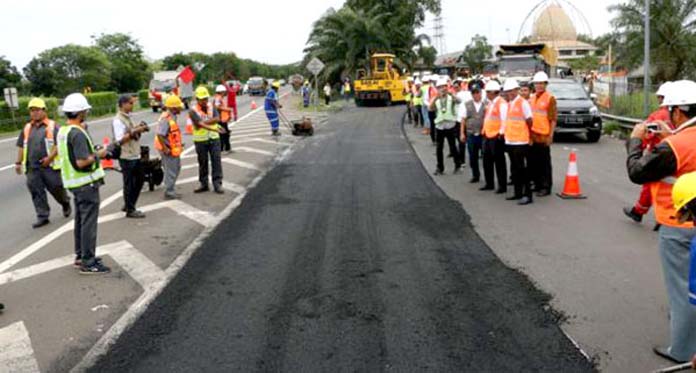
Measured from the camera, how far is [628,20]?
1319 inches

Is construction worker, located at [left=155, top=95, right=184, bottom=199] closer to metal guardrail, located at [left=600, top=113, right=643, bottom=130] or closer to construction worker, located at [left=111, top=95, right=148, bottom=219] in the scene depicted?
construction worker, located at [left=111, top=95, right=148, bottom=219]

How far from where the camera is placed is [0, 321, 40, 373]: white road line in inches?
185

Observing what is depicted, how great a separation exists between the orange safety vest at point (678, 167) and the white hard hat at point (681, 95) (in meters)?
0.20

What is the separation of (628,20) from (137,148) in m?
30.6

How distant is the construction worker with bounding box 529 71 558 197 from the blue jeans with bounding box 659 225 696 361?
19.5ft

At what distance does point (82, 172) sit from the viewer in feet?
22.2

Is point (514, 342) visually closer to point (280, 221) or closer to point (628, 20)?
point (280, 221)

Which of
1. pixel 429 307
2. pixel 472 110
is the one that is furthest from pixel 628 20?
pixel 429 307

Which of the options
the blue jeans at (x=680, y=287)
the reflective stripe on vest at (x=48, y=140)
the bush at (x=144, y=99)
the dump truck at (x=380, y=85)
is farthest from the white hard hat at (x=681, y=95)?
the bush at (x=144, y=99)

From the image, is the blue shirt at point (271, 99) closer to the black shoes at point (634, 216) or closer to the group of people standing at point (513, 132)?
the group of people standing at point (513, 132)

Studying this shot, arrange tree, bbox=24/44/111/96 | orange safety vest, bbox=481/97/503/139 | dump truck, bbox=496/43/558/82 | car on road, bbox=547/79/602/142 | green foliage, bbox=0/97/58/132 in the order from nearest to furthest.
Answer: orange safety vest, bbox=481/97/503/139 < car on road, bbox=547/79/602/142 < dump truck, bbox=496/43/558/82 < green foliage, bbox=0/97/58/132 < tree, bbox=24/44/111/96

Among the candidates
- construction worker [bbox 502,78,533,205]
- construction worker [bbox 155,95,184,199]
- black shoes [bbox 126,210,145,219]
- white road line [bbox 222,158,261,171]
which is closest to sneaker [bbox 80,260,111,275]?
black shoes [bbox 126,210,145,219]

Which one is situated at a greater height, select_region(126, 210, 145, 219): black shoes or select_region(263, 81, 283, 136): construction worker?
select_region(263, 81, 283, 136): construction worker

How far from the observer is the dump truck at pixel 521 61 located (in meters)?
24.5
